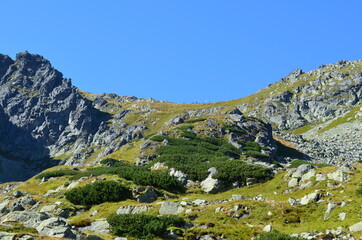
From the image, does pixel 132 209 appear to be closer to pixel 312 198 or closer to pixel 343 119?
pixel 312 198

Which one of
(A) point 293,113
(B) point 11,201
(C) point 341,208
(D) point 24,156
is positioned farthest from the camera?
(A) point 293,113

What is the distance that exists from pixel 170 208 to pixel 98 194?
10.9m

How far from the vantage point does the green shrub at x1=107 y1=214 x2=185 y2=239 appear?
23.9 metres

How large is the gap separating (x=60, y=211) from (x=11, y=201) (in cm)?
1315

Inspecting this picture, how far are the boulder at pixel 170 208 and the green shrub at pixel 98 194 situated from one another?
26.6ft

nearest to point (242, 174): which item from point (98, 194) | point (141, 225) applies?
point (98, 194)

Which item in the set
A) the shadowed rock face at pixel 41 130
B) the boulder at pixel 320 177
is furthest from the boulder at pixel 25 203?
the shadowed rock face at pixel 41 130

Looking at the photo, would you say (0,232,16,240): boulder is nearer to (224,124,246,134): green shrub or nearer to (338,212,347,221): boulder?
(338,212,347,221): boulder

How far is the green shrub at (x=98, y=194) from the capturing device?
38.7m

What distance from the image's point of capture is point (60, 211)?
36.2 meters

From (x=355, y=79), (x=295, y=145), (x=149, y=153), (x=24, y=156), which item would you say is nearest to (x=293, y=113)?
(x=355, y=79)

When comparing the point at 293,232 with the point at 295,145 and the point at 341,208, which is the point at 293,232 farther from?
the point at 295,145

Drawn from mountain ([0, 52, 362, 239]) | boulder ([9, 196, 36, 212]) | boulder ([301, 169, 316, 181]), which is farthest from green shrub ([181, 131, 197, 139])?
boulder ([301, 169, 316, 181])

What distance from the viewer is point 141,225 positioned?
24797 millimetres
